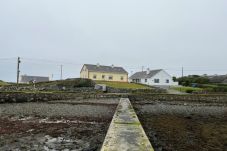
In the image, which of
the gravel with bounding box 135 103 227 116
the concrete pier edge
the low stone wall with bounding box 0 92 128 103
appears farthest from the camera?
the low stone wall with bounding box 0 92 128 103

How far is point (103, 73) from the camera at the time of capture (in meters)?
71.5

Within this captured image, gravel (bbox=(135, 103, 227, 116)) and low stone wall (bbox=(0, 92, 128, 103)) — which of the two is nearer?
gravel (bbox=(135, 103, 227, 116))

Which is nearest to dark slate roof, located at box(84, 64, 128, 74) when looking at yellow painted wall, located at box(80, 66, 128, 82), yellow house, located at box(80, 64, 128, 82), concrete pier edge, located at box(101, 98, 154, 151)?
yellow house, located at box(80, 64, 128, 82)

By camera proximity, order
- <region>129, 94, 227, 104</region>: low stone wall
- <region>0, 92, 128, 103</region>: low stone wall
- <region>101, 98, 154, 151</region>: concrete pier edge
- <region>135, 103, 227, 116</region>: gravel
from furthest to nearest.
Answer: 1. <region>129, 94, 227, 104</region>: low stone wall
2. <region>0, 92, 128, 103</region>: low stone wall
3. <region>135, 103, 227, 116</region>: gravel
4. <region>101, 98, 154, 151</region>: concrete pier edge

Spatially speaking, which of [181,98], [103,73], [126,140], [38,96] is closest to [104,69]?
[103,73]

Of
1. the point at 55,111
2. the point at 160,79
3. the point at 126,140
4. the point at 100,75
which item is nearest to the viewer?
the point at 126,140

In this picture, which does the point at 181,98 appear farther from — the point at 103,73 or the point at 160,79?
the point at 103,73

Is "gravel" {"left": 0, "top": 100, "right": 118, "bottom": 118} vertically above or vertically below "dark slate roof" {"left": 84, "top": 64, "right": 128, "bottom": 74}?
below

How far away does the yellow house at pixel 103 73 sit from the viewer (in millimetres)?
69750

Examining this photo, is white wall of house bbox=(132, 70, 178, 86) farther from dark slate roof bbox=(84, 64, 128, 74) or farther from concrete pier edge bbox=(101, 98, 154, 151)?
concrete pier edge bbox=(101, 98, 154, 151)

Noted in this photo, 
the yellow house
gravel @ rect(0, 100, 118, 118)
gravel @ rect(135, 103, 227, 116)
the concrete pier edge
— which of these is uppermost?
the yellow house

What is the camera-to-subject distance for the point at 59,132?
388 inches

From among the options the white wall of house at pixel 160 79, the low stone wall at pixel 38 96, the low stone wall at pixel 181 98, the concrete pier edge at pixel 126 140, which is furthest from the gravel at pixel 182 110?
the white wall of house at pixel 160 79

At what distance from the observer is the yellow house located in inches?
2746
